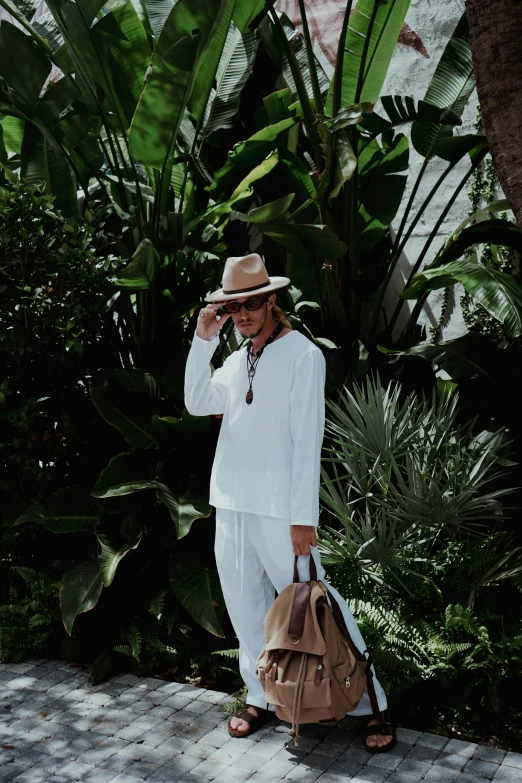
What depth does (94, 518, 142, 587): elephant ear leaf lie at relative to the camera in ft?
16.3

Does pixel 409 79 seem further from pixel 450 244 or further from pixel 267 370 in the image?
pixel 267 370

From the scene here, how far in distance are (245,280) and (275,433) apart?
670 mm

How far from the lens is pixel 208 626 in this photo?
4.77 metres

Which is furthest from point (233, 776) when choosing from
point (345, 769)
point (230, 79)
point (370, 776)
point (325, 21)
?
point (325, 21)

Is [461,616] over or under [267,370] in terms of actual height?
under

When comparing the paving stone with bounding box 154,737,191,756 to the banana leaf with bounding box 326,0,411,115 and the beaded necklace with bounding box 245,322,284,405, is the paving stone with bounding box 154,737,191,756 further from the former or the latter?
the banana leaf with bounding box 326,0,411,115

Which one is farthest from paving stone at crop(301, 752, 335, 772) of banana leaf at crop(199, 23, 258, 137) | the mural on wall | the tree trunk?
the mural on wall

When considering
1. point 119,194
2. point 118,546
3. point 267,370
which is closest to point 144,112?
point 119,194

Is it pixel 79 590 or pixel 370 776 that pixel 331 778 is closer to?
pixel 370 776

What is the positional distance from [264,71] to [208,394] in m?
3.84

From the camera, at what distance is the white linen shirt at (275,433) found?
3742 millimetres

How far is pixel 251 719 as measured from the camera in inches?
163

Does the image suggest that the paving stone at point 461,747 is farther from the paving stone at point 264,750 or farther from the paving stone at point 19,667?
the paving stone at point 19,667

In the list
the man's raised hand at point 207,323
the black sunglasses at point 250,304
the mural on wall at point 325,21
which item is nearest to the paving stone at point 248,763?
the man's raised hand at point 207,323
